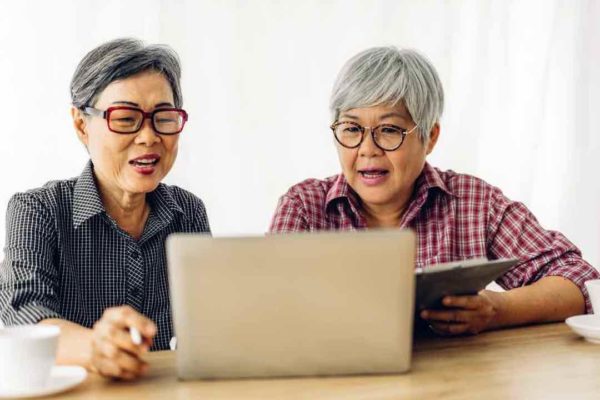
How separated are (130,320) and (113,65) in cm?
81

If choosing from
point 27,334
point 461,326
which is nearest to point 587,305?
point 461,326

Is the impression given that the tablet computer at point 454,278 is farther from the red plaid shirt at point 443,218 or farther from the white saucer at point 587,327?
the red plaid shirt at point 443,218

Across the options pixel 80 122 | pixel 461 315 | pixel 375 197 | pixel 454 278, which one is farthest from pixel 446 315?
pixel 80 122

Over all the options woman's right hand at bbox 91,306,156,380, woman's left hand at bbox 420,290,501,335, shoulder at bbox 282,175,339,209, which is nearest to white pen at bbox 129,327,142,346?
woman's right hand at bbox 91,306,156,380

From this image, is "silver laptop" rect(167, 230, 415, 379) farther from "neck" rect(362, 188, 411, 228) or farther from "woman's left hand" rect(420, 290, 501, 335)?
"neck" rect(362, 188, 411, 228)

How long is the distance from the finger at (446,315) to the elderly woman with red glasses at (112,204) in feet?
2.11

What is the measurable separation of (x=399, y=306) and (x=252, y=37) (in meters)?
2.47

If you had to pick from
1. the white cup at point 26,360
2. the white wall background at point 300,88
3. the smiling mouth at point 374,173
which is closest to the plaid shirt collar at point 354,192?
the smiling mouth at point 374,173

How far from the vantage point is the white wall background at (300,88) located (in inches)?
124

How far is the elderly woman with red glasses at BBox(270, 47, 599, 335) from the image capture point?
2.01 m

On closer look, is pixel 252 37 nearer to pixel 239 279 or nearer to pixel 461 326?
pixel 461 326

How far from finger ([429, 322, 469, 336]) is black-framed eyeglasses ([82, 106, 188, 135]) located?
77cm

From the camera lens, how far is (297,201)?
2.18 m

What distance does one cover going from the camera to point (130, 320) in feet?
3.98
